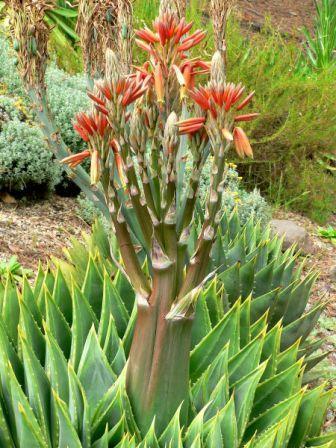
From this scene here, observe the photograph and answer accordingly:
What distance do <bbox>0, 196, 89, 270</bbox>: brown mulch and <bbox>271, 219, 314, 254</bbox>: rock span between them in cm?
185

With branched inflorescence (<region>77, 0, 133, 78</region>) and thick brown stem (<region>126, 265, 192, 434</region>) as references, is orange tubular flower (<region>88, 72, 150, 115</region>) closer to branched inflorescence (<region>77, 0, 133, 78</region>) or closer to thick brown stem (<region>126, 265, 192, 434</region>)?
thick brown stem (<region>126, 265, 192, 434</region>)

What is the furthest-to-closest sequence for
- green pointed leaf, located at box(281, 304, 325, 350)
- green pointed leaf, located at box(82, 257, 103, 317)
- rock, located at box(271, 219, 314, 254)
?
rock, located at box(271, 219, 314, 254) → green pointed leaf, located at box(281, 304, 325, 350) → green pointed leaf, located at box(82, 257, 103, 317)

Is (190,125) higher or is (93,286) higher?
(190,125)

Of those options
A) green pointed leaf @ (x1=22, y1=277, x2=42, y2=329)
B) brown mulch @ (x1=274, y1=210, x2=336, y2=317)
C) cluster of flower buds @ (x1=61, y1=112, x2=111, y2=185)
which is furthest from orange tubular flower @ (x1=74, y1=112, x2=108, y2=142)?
brown mulch @ (x1=274, y1=210, x2=336, y2=317)

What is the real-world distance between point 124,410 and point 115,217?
1.80ft

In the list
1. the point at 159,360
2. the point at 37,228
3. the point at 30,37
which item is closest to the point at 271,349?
the point at 159,360

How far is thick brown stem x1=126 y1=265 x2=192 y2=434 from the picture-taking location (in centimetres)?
191

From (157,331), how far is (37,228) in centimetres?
341

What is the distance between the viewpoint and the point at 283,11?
52.2 ft

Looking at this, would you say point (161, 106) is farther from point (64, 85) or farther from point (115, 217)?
point (64, 85)

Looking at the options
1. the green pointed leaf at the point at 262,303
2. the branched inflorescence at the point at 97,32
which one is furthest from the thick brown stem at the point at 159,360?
the branched inflorescence at the point at 97,32

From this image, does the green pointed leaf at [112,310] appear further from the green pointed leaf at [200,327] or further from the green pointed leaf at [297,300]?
the green pointed leaf at [297,300]

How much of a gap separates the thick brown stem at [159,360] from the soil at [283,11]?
44.1ft

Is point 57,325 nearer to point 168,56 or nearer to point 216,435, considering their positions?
point 216,435
